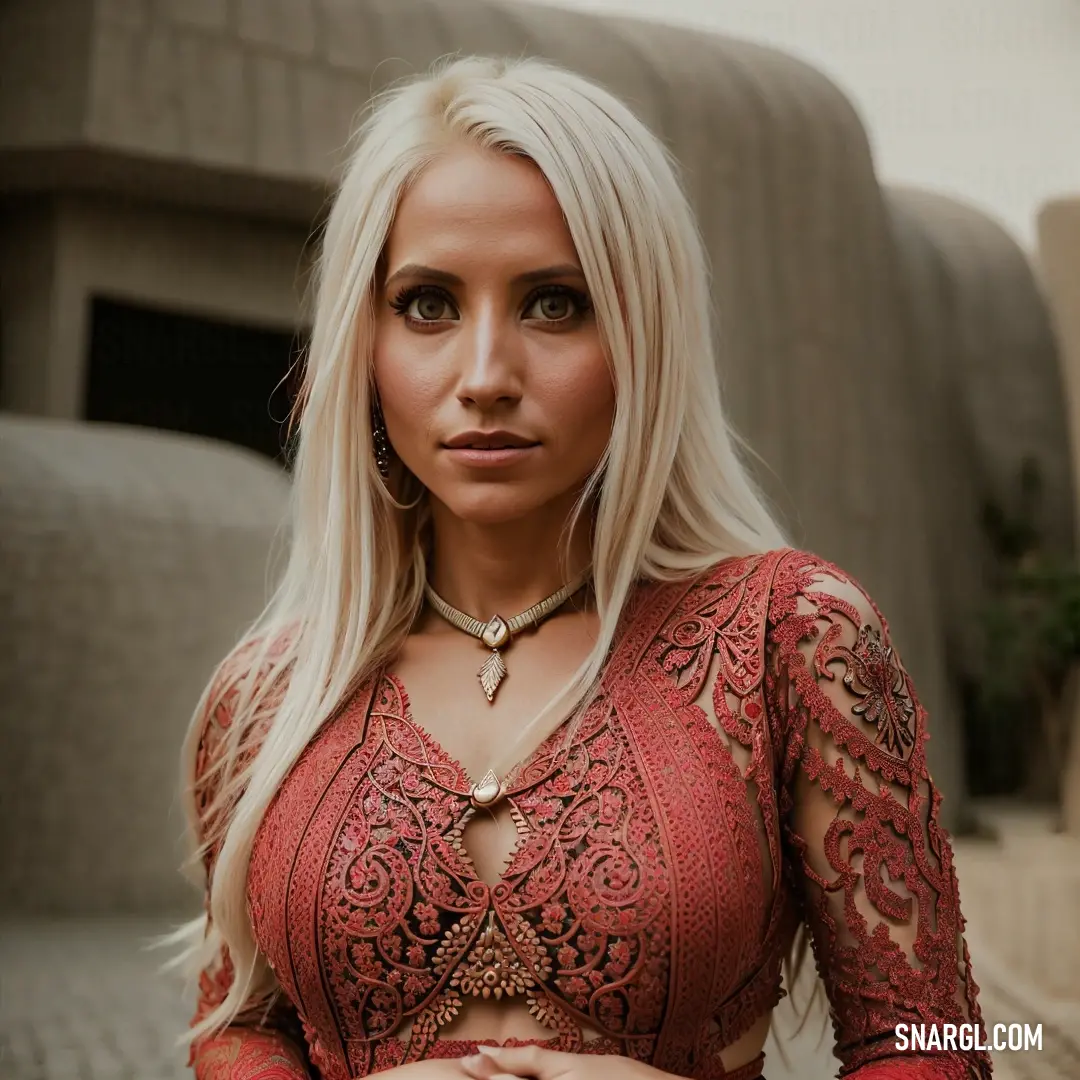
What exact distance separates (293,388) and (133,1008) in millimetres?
2995

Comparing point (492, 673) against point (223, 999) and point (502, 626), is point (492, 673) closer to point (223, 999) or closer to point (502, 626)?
point (502, 626)

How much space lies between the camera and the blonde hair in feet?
3.57

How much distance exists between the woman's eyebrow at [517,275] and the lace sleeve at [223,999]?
42 cm

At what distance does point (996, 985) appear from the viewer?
3559 mm

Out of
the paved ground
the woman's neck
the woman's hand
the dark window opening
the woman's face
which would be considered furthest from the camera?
the dark window opening

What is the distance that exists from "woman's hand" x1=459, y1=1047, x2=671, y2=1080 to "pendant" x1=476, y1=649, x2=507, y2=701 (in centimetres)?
29

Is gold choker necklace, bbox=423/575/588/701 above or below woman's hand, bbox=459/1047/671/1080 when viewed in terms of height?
above

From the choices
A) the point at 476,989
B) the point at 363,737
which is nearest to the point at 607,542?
the point at 363,737

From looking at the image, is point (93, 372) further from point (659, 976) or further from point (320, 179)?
point (659, 976)

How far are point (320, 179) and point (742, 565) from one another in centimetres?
383

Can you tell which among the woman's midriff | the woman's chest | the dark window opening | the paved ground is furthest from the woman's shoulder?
the dark window opening

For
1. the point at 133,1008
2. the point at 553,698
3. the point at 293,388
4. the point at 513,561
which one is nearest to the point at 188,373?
the point at 293,388

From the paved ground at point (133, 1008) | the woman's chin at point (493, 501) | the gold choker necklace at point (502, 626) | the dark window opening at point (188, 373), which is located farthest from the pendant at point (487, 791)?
the dark window opening at point (188, 373)

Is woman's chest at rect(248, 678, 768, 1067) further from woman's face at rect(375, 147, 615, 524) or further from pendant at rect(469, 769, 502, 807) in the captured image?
woman's face at rect(375, 147, 615, 524)
